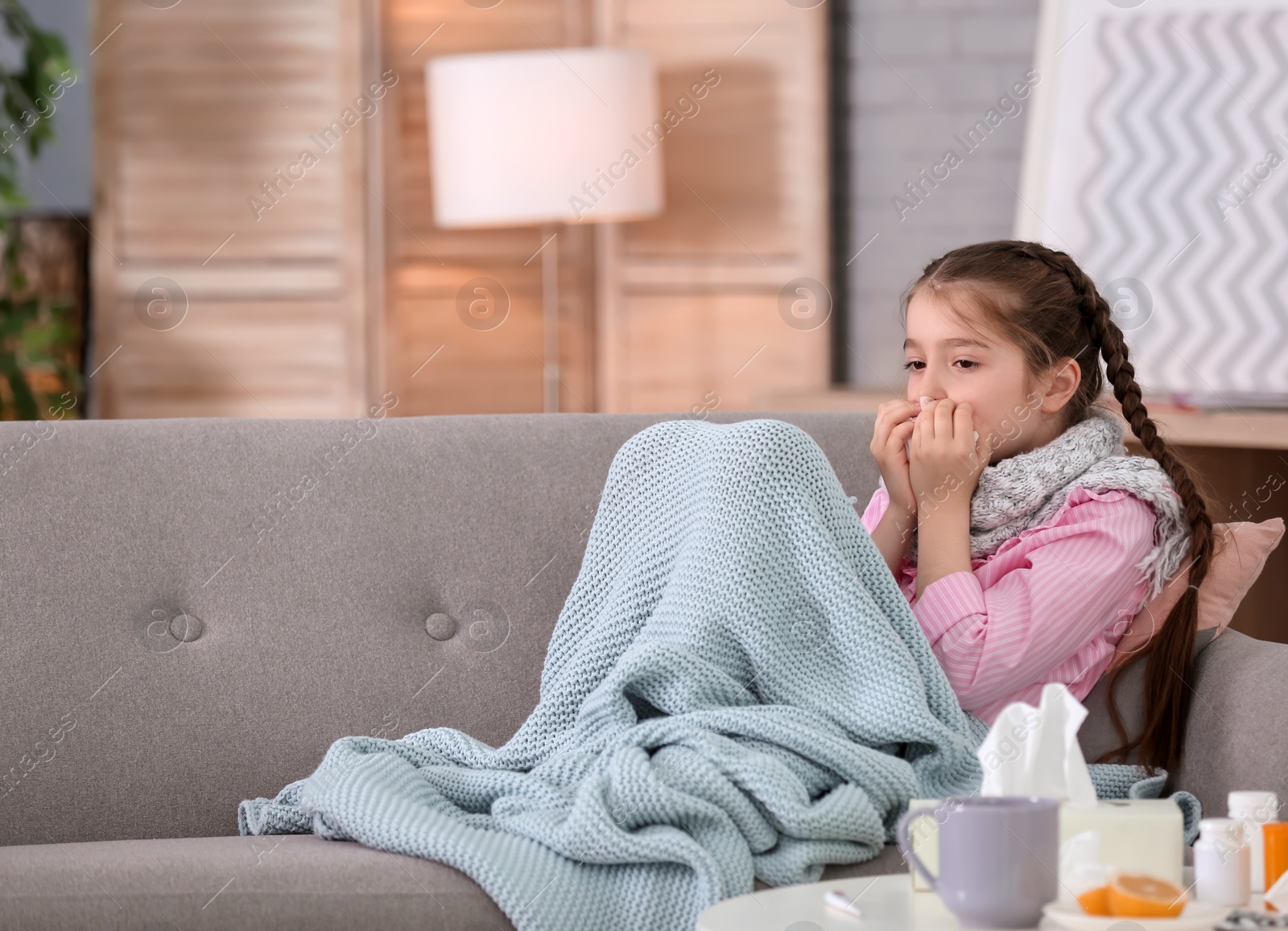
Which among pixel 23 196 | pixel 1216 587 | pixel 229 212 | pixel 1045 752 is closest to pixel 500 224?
pixel 229 212

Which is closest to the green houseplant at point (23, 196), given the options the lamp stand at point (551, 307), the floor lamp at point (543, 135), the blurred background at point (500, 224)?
the blurred background at point (500, 224)

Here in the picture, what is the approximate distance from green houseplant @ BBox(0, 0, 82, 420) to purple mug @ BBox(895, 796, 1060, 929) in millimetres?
2647

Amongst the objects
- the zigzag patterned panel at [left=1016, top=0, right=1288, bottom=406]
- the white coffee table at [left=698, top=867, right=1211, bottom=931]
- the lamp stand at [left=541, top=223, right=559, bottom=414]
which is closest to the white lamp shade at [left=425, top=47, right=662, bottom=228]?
the lamp stand at [left=541, top=223, right=559, bottom=414]

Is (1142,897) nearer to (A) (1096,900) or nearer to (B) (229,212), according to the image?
(A) (1096,900)

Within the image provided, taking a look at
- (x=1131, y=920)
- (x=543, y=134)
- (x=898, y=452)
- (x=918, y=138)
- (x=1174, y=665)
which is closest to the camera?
(x=1131, y=920)

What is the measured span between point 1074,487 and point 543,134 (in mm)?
1868

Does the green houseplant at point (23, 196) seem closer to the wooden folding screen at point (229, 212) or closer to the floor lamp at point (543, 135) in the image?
the wooden folding screen at point (229, 212)

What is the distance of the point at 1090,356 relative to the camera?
5.27 ft

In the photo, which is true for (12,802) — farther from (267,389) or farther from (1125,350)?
(267,389)

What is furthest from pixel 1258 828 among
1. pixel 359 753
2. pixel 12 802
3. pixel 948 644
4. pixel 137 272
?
pixel 137 272

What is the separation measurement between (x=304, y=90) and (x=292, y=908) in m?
2.56

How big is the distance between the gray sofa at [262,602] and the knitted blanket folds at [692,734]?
113 mm

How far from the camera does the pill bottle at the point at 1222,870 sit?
96 cm

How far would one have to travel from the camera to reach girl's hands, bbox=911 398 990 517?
1.51m
